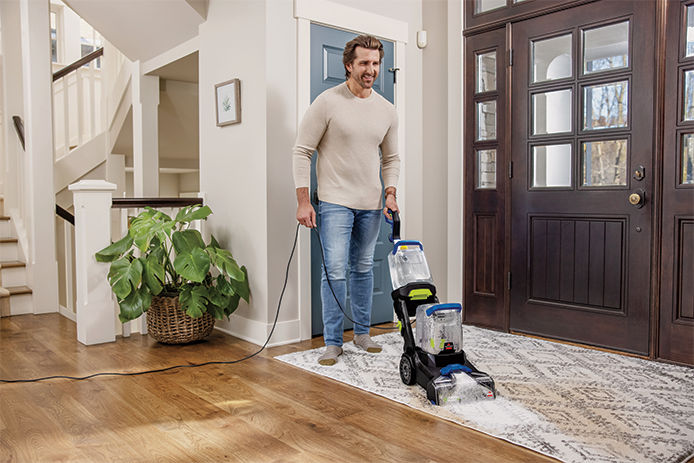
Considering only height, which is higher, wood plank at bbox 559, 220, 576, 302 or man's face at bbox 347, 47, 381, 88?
man's face at bbox 347, 47, 381, 88

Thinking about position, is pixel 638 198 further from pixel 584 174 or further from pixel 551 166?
pixel 551 166

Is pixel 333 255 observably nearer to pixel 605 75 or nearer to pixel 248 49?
pixel 248 49

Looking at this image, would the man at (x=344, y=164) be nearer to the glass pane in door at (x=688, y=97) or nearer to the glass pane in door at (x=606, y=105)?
the glass pane in door at (x=606, y=105)

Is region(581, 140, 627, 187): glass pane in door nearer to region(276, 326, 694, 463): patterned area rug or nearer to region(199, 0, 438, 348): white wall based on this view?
region(276, 326, 694, 463): patterned area rug

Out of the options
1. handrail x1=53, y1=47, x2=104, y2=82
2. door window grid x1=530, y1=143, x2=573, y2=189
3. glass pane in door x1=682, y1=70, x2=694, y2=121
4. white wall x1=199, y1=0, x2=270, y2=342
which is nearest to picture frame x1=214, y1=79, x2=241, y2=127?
white wall x1=199, y1=0, x2=270, y2=342

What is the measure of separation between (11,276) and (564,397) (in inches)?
159

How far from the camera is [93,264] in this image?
3232 millimetres

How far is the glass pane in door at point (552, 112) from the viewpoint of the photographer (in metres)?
3.19

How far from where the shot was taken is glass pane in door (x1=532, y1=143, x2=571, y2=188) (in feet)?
10.5

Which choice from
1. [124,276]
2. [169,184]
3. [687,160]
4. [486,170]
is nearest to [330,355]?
[124,276]

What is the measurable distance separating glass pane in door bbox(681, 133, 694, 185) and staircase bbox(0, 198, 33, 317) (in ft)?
14.1

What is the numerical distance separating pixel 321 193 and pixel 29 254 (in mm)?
2825

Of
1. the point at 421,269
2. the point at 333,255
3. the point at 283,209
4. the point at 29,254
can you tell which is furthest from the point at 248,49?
the point at 29,254

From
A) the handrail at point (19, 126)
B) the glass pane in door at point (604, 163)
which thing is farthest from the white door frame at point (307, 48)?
the handrail at point (19, 126)
